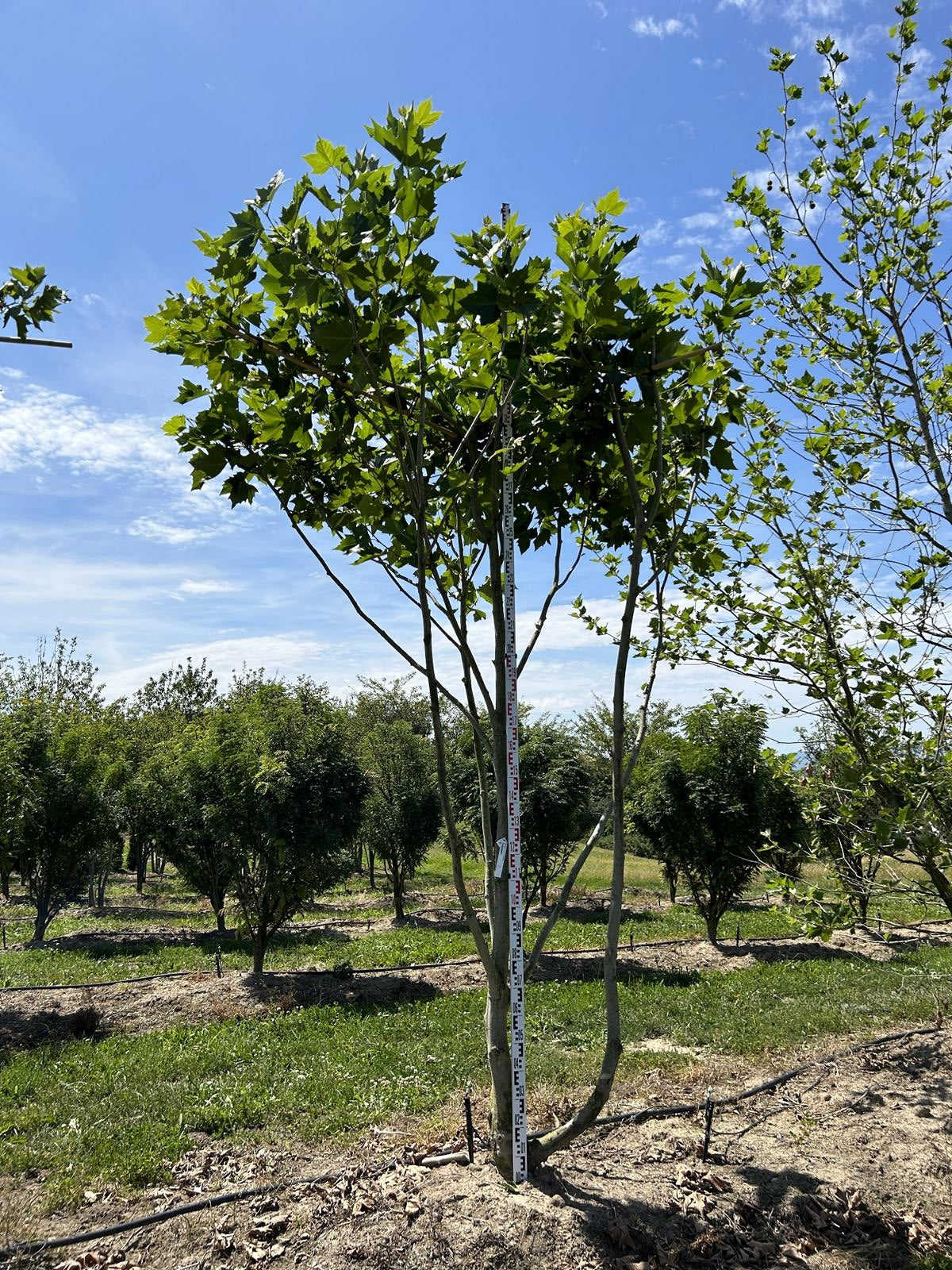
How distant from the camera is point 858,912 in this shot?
4.57m

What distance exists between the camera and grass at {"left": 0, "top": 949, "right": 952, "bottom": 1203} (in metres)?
5.18

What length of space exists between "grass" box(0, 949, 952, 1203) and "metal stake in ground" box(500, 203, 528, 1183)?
2.45 metres

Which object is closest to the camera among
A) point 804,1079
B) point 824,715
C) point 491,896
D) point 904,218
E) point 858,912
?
point 491,896

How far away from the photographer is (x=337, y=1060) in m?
6.90

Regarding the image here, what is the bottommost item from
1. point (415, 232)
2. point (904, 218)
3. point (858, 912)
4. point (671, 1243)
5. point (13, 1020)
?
point (13, 1020)

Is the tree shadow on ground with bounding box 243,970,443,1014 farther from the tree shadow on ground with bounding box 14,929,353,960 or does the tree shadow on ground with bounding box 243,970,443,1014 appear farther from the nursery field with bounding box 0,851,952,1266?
the tree shadow on ground with bounding box 14,929,353,960

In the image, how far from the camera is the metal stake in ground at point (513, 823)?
3.22m

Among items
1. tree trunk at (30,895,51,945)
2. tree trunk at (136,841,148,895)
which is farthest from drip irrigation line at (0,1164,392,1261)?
tree trunk at (136,841,148,895)

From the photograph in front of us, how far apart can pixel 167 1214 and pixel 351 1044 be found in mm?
3767

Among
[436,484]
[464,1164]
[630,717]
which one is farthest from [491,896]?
[630,717]

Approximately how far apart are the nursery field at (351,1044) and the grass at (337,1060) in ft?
0.09

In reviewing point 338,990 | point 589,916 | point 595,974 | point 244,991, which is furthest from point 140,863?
point 595,974

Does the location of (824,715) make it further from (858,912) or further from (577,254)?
(577,254)

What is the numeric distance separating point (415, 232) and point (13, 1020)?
9479mm
